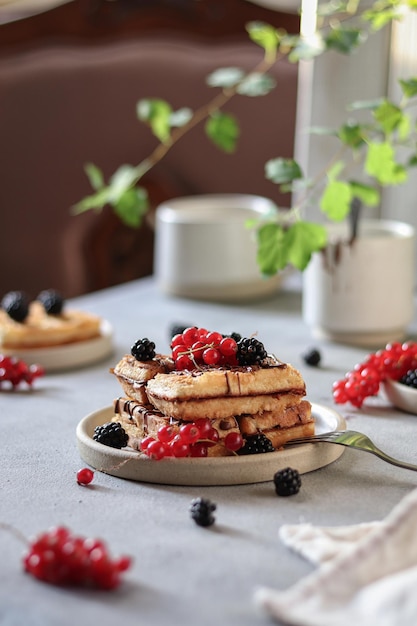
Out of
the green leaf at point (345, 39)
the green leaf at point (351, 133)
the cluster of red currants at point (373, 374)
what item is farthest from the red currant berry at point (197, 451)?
the green leaf at point (345, 39)

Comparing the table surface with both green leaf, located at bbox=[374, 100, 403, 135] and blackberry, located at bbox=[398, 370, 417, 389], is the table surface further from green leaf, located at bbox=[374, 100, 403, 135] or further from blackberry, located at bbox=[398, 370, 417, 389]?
green leaf, located at bbox=[374, 100, 403, 135]

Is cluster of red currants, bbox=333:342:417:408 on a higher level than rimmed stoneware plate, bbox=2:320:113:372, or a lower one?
higher

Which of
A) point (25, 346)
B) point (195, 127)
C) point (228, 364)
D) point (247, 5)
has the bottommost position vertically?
point (25, 346)

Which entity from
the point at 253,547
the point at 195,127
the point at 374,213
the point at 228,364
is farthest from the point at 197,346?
the point at 195,127

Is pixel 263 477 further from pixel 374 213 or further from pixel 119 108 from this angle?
pixel 119 108

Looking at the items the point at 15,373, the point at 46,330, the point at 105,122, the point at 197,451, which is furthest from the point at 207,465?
the point at 105,122

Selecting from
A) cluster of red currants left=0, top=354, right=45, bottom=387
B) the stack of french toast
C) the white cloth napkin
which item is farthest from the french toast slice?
cluster of red currants left=0, top=354, right=45, bottom=387

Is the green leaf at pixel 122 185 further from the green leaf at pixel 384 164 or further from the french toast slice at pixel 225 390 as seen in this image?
the french toast slice at pixel 225 390
